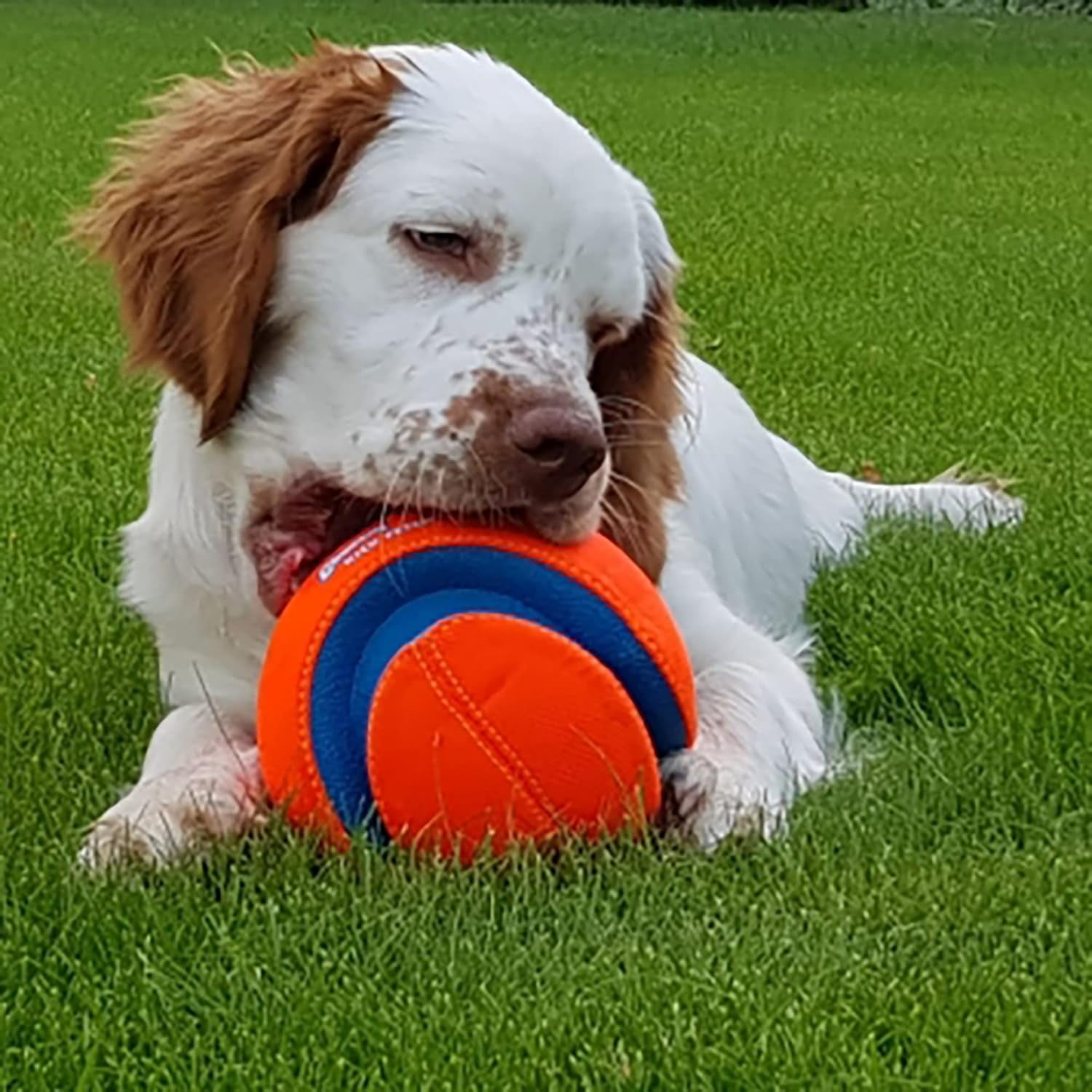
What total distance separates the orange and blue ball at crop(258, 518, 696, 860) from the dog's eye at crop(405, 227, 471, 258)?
41cm

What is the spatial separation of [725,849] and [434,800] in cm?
42

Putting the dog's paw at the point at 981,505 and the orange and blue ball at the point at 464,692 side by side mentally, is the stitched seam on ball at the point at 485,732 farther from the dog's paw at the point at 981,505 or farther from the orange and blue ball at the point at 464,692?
the dog's paw at the point at 981,505

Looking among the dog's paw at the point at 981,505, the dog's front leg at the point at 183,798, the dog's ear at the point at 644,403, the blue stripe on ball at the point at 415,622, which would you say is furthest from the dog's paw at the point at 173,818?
the dog's paw at the point at 981,505

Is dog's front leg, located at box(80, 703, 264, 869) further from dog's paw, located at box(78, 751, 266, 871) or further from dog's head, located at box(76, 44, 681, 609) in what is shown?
dog's head, located at box(76, 44, 681, 609)

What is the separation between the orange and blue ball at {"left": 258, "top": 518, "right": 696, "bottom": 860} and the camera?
3029mm

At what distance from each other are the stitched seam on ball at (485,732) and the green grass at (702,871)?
0.35 ft

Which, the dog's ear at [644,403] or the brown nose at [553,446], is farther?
the dog's ear at [644,403]

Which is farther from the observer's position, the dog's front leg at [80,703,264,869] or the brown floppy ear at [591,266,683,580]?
the brown floppy ear at [591,266,683,580]

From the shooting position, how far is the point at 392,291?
3.28 m

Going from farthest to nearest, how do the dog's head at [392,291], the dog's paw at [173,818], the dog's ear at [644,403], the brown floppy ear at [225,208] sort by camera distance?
the dog's ear at [644,403]
the brown floppy ear at [225,208]
the dog's head at [392,291]
the dog's paw at [173,818]

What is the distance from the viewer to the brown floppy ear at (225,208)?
3373mm

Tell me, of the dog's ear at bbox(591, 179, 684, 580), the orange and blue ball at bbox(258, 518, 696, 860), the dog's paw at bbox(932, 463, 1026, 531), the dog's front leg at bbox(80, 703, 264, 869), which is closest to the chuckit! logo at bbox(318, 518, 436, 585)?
the orange and blue ball at bbox(258, 518, 696, 860)

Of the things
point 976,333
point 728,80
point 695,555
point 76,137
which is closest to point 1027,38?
point 728,80

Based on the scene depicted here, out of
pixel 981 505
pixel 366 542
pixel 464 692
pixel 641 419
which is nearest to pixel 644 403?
pixel 641 419
